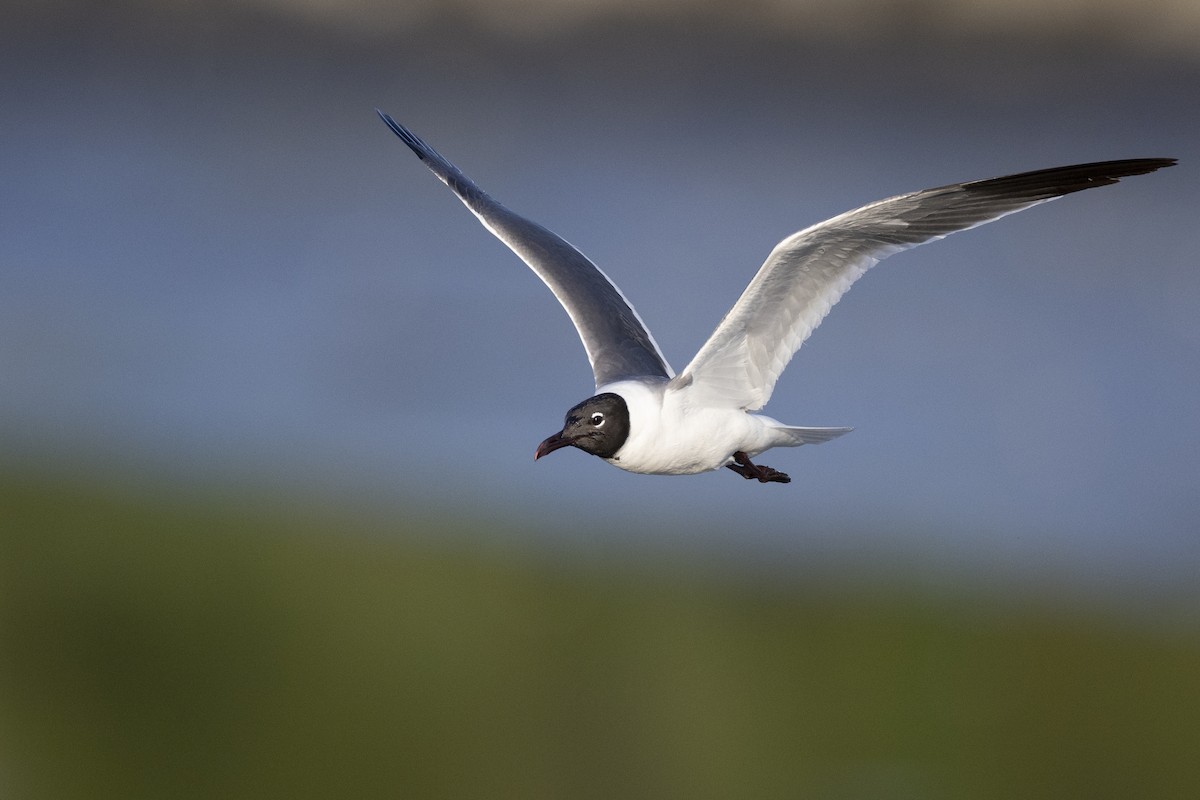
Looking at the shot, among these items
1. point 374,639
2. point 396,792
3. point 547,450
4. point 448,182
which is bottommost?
point 396,792

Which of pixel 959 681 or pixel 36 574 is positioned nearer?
pixel 36 574

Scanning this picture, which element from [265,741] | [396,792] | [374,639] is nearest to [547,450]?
[396,792]

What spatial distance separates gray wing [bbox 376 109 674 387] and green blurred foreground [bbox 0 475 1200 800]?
430cm

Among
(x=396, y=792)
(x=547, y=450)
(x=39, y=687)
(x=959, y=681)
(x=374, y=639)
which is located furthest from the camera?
(x=959, y=681)

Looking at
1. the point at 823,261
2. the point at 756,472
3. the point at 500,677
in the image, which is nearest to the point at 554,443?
the point at 756,472

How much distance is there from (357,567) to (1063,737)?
6228mm

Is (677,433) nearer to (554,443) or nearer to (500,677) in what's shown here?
(554,443)

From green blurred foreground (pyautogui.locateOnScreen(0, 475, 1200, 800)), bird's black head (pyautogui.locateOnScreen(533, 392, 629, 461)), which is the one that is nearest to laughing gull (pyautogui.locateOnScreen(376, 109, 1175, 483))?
bird's black head (pyautogui.locateOnScreen(533, 392, 629, 461))

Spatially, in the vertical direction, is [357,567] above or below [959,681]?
above

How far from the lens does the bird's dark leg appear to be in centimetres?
528

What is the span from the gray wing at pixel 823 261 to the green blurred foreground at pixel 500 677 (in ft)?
14.9

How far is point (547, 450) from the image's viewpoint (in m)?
4.93

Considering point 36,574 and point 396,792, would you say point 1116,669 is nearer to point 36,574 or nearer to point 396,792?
point 396,792

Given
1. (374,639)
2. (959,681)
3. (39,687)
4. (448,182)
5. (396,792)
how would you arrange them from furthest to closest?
(959,681) < (374,639) < (39,687) < (396,792) < (448,182)
